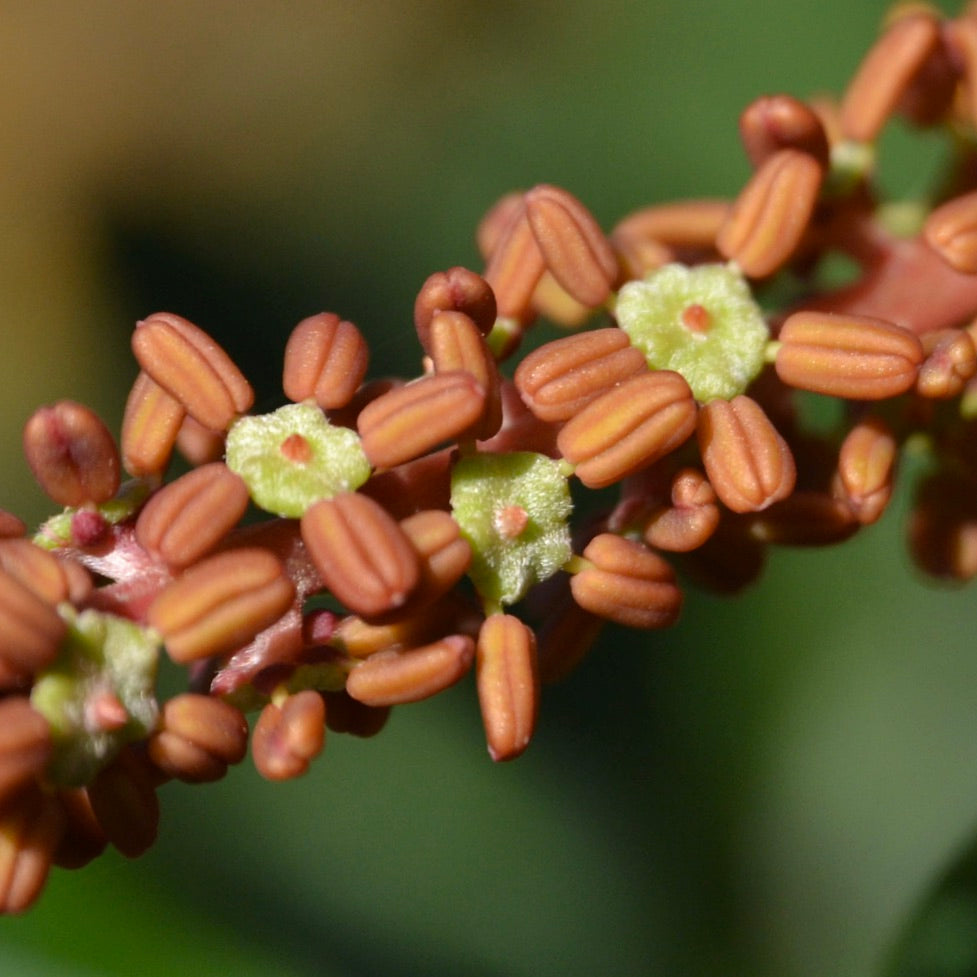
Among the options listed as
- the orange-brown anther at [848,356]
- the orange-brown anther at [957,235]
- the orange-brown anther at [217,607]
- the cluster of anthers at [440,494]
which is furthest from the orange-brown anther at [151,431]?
the orange-brown anther at [957,235]

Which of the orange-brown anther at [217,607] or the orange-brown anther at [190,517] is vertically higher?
the orange-brown anther at [190,517]

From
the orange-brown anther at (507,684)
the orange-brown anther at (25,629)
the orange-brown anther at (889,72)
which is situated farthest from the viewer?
the orange-brown anther at (889,72)

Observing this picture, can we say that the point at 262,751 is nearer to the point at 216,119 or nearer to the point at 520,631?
the point at 520,631

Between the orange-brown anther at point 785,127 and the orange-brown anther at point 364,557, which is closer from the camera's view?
the orange-brown anther at point 364,557

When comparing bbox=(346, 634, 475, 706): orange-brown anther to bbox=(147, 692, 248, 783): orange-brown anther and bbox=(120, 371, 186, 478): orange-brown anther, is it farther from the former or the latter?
bbox=(120, 371, 186, 478): orange-brown anther

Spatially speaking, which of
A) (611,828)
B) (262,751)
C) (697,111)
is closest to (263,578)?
(262,751)

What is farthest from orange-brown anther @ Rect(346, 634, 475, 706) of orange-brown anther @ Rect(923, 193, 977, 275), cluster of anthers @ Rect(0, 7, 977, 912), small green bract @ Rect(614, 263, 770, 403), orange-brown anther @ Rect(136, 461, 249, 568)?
orange-brown anther @ Rect(923, 193, 977, 275)

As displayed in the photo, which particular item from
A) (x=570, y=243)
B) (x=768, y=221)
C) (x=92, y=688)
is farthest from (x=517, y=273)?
(x=92, y=688)

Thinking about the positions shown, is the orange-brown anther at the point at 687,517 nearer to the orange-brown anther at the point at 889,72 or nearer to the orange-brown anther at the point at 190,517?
the orange-brown anther at the point at 190,517

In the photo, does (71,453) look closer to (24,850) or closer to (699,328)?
(24,850)
